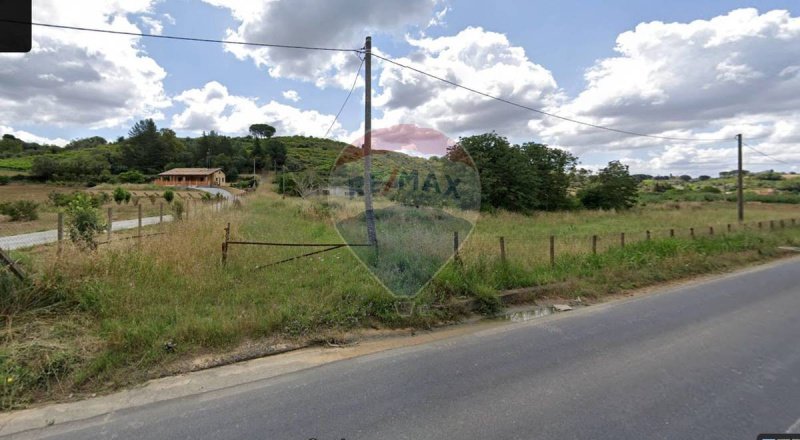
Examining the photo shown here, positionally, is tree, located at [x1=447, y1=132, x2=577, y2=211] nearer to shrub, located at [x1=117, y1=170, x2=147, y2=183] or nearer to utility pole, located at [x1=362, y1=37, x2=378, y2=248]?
utility pole, located at [x1=362, y1=37, x2=378, y2=248]

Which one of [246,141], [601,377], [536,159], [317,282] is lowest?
[601,377]

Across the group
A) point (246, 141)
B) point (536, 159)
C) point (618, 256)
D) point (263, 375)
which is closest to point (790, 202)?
point (536, 159)

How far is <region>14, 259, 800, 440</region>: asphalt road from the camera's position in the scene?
2529 millimetres

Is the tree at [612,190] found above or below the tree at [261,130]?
below

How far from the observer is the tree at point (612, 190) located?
32.6 m

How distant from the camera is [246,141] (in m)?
96.7

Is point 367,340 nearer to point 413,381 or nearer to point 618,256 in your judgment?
point 413,381

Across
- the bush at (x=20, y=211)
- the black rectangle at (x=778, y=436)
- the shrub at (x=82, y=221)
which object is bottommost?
the black rectangle at (x=778, y=436)

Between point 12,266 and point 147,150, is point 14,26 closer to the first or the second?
point 12,266

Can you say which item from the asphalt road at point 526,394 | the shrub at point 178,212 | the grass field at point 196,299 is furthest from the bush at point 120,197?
the asphalt road at point 526,394

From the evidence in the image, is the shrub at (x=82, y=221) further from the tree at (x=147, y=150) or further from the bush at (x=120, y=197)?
the tree at (x=147, y=150)

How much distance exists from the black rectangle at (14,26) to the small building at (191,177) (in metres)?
73.4

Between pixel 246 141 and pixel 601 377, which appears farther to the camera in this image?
pixel 246 141

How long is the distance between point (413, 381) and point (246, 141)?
10469 centimetres
